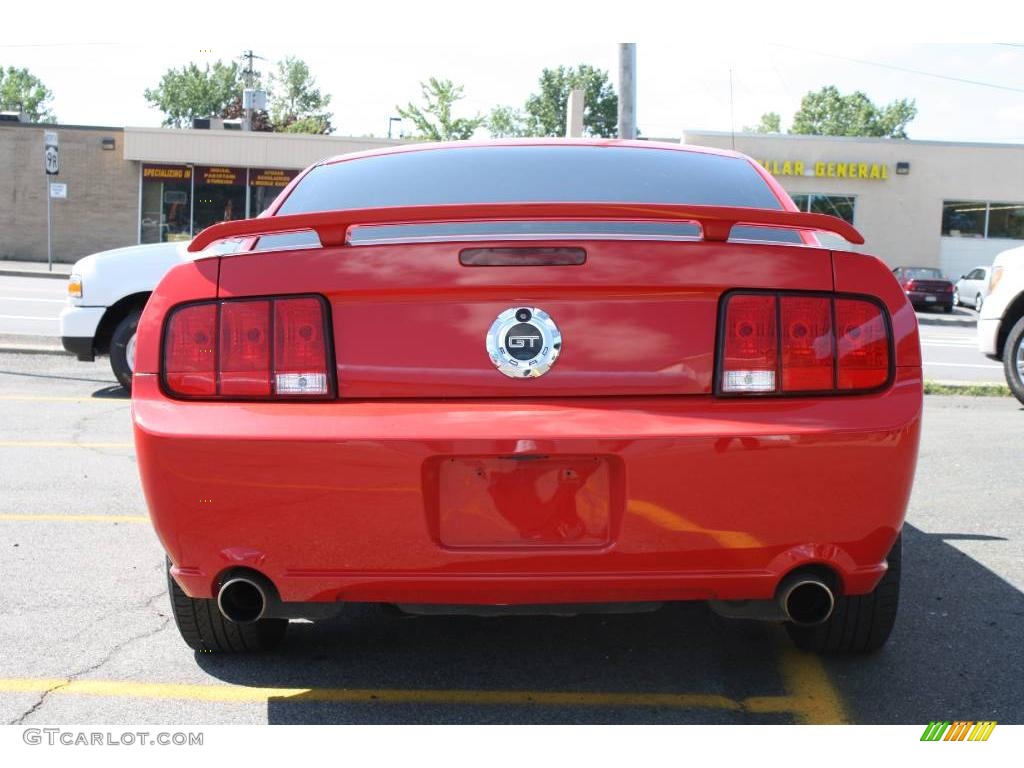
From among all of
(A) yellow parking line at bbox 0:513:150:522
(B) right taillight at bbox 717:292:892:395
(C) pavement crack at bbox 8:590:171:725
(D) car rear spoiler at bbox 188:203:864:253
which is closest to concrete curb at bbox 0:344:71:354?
(A) yellow parking line at bbox 0:513:150:522

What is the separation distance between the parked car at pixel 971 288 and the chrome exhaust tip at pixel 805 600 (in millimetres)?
28934

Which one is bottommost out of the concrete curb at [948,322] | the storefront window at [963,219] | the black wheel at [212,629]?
the black wheel at [212,629]

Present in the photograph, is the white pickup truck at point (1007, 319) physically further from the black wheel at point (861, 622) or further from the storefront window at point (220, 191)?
the storefront window at point (220, 191)

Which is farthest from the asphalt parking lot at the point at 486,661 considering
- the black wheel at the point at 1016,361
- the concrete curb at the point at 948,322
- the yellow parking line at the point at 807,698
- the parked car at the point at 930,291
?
the parked car at the point at 930,291

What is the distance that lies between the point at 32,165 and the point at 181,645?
119ft

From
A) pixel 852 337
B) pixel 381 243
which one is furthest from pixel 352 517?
pixel 852 337

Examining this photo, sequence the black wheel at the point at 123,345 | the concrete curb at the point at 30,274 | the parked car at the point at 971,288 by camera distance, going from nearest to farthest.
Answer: the black wheel at the point at 123,345
the concrete curb at the point at 30,274
the parked car at the point at 971,288

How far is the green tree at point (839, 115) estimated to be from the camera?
11012 centimetres

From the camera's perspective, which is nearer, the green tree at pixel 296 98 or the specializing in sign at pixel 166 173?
the specializing in sign at pixel 166 173

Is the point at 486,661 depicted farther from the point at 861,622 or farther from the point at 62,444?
the point at 62,444

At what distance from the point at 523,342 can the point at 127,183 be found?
3568 centimetres

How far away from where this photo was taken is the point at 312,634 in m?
3.71

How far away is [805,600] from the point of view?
2910mm
